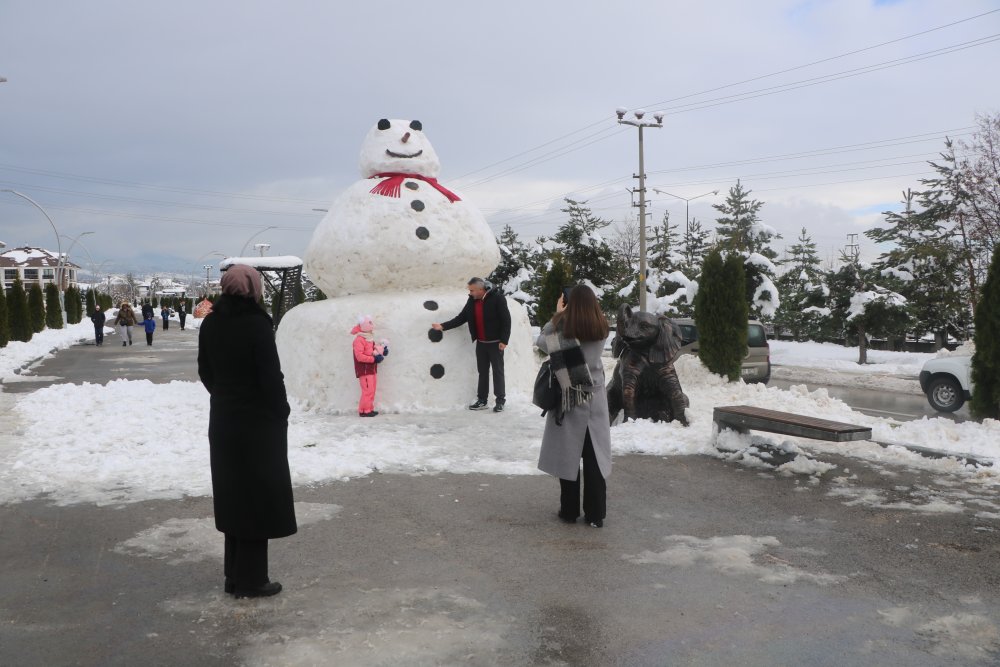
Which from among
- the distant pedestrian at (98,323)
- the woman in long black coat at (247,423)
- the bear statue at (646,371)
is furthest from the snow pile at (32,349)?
the woman in long black coat at (247,423)

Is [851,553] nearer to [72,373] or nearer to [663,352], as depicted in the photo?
[663,352]

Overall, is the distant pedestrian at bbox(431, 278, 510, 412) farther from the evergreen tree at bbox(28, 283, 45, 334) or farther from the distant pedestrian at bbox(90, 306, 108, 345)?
the evergreen tree at bbox(28, 283, 45, 334)

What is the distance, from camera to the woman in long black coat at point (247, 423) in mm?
3654

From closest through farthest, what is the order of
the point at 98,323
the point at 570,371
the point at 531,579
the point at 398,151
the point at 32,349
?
the point at 531,579
the point at 570,371
the point at 398,151
the point at 32,349
the point at 98,323

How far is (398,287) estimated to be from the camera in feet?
32.7

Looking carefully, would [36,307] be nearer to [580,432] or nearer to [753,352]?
[753,352]

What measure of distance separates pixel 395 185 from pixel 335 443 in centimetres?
395

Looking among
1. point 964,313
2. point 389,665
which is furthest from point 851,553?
point 964,313

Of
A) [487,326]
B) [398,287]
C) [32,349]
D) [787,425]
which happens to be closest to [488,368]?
[487,326]

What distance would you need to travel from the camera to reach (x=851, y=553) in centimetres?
439

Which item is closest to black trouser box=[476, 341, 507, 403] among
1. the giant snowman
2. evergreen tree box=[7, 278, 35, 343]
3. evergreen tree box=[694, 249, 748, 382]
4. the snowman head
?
the giant snowman

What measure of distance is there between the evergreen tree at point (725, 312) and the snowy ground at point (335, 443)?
8.93 ft

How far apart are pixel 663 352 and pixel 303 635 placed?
18.9 feet

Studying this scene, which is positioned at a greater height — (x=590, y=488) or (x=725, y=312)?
(x=725, y=312)
